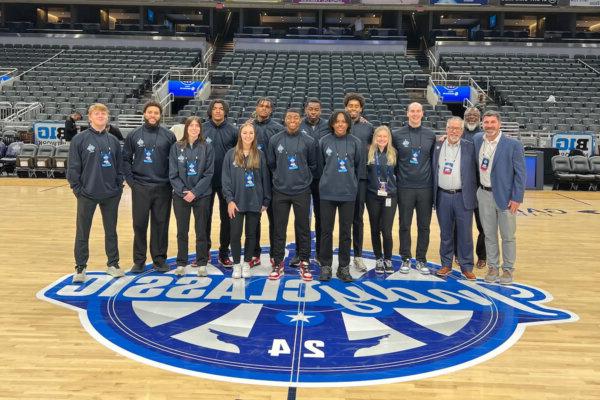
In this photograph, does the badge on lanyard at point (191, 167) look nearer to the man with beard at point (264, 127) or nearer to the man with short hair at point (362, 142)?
the man with beard at point (264, 127)

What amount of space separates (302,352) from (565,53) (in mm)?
23932

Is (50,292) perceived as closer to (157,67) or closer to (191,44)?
(157,67)

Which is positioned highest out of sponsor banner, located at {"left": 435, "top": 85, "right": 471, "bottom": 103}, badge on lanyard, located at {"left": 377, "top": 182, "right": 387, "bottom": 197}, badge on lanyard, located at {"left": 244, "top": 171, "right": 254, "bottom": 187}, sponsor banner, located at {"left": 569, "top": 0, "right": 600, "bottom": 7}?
sponsor banner, located at {"left": 569, "top": 0, "right": 600, "bottom": 7}

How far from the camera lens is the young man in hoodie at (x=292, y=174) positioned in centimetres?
462

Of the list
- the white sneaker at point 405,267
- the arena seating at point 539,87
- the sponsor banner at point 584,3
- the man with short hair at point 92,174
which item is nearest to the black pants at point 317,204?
the white sneaker at point 405,267

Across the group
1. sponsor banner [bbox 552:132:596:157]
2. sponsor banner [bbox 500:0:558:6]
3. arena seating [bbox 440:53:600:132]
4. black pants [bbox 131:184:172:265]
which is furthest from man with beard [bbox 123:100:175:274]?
sponsor banner [bbox 500:0:558:6]

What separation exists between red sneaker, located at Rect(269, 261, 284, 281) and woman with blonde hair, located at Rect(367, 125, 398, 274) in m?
0.91

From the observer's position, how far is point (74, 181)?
4.45 meters

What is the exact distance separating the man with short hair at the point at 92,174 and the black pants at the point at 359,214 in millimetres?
2095

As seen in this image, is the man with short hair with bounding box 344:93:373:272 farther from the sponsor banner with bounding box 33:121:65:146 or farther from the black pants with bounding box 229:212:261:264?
the sponsor banner with bounding box 33:121:65:146

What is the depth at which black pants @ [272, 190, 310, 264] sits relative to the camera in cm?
469

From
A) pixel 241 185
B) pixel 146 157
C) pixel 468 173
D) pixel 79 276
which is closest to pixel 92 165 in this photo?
pixel 146 157

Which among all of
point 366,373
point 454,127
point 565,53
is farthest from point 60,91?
point 565,53

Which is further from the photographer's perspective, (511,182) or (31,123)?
(31,123)
